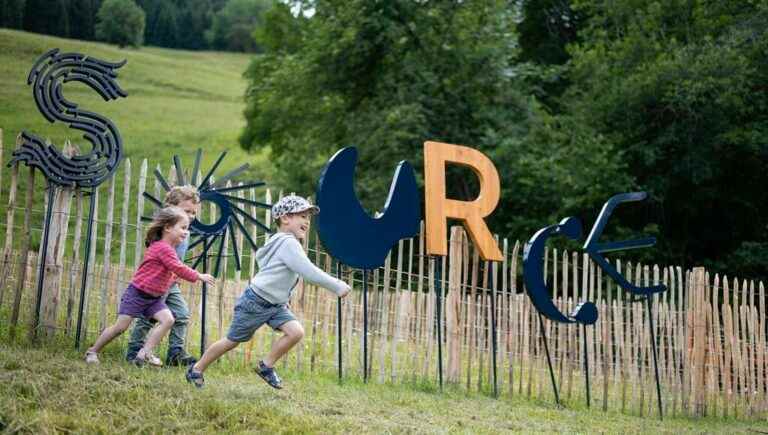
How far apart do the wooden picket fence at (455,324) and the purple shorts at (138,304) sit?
77cm

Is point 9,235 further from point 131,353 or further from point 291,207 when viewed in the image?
point 291,207

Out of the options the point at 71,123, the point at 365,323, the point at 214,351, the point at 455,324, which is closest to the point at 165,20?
the point at 71,123

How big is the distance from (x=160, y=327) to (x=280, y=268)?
45.0 inches

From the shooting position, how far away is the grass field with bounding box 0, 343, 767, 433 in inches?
227

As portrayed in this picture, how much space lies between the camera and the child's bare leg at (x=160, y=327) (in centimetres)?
714

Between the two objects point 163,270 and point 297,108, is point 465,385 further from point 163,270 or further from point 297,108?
point 297,108

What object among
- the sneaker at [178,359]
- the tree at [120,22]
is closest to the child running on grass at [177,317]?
the sneaker at [178,359]

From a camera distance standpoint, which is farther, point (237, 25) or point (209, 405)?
point (237, 25)

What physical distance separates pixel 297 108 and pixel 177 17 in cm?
693

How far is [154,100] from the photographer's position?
67.1ft

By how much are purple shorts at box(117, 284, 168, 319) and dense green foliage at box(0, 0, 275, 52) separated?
546 cm

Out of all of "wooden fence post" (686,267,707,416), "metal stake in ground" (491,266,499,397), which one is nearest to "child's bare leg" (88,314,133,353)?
"metal stake in ground" (491,266,499,397)

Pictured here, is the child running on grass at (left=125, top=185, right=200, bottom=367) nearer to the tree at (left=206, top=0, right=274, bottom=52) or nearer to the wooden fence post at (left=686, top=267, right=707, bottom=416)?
the wooden fence post at (left=686, top=267, right=707, bottom=416)

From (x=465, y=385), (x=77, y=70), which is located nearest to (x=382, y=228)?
(x=465, y=385)
